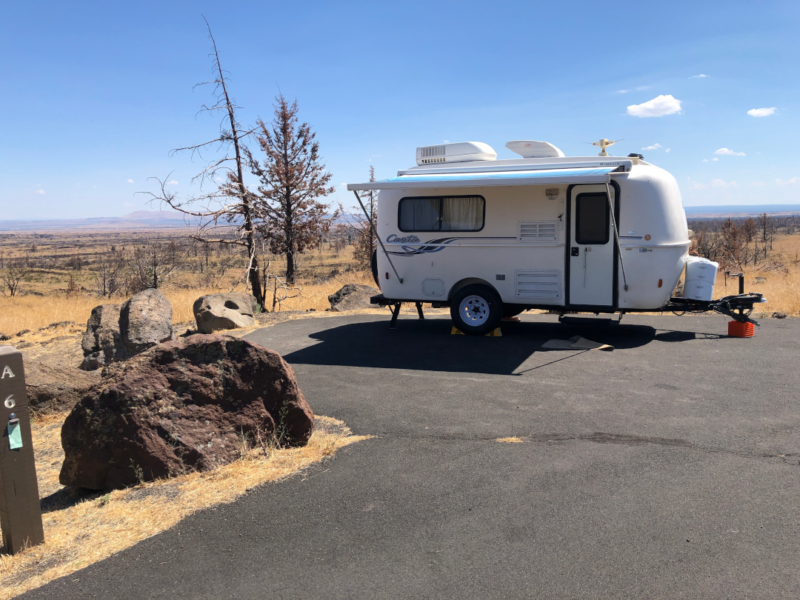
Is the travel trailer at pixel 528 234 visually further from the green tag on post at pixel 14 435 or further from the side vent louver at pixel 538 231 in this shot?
the green tag on post at pixel 14 435

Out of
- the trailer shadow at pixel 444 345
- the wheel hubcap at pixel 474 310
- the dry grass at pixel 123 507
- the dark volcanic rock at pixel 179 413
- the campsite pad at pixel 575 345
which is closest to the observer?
the dry grass at pixel 123 507

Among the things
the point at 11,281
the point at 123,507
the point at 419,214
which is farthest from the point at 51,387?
the point at 11,281

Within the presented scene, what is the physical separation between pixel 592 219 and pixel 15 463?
8.15 metres

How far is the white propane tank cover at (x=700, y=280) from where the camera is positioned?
30.9 ft

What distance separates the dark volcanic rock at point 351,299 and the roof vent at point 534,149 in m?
5.48

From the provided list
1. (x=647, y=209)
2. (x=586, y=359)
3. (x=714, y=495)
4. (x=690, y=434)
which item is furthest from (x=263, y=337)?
(x=714, y=495)

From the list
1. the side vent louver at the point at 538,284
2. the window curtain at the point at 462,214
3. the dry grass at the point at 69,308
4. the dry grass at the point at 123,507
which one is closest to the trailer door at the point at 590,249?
the side vent louver at the point at 538,284

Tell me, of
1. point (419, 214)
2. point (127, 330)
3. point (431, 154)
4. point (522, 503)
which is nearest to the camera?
point (522, 503)

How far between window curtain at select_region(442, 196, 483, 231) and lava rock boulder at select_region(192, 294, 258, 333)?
4.77 meters

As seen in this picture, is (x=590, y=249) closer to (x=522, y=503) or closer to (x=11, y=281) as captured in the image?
(x=522, y=503)

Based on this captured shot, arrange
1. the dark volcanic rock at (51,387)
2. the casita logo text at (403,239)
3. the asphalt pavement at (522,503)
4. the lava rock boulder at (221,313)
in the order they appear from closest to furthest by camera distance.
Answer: the asphalt pavement at (522,503) < the dark volcanic rock at (51,387) < the casita logo text at (403,239) < the lava rock boulder at (221,313)

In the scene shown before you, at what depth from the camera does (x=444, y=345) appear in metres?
9.44

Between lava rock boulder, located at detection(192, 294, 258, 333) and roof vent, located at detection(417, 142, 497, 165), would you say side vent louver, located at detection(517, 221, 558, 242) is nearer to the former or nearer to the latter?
roof vent, located at detection(417, 142, 497, 165)

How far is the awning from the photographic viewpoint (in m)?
8.48
